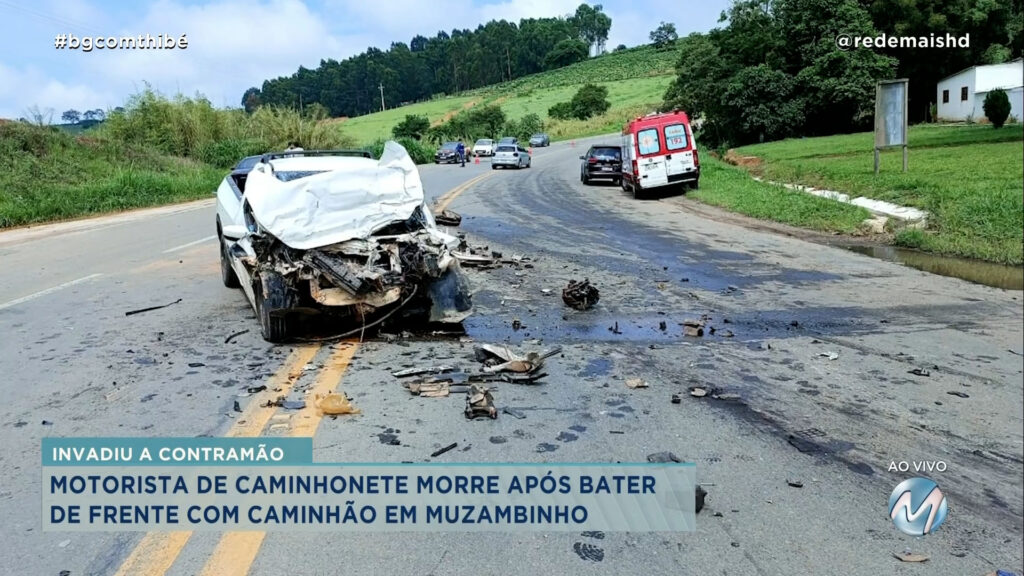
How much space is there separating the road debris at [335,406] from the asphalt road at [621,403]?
12 centimetres

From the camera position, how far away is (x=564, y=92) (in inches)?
4355

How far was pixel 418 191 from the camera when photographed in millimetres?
7441

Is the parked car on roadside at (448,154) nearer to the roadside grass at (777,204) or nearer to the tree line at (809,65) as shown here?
the tree line at (809,65)

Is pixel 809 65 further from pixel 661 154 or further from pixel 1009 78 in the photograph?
pixel 1009 78

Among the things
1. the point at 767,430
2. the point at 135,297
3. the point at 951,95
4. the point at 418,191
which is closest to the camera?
the point at 767,430

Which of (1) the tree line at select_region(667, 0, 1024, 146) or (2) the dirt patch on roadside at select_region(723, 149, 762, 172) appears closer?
(2) the dirt patch on roadside at select_region(723, 149, 762, 172)

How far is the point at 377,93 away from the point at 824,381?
131 meters

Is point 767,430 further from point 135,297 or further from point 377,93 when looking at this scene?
point 377,93

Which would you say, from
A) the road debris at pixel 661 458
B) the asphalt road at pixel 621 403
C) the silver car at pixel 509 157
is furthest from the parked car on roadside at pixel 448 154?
the road debris at pixel 661 458

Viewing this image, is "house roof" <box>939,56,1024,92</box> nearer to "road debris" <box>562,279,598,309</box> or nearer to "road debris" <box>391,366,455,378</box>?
"road debris" <box>391,366,455,378</box>

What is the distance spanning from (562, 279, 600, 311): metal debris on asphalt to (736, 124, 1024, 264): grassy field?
11.7ft

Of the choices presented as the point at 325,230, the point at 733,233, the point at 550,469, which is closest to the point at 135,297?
the point at 325,230

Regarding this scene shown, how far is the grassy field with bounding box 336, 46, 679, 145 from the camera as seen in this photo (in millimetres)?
84438

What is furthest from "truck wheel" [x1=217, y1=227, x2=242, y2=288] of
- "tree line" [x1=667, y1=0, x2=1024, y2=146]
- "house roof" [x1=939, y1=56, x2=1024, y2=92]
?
"tree line" [x1=667, y1=0, x2=1024, y2=146]
